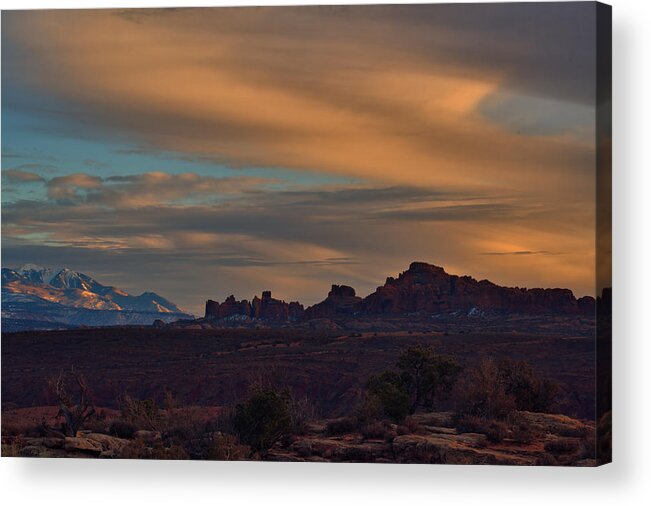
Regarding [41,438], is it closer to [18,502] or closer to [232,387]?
[18,502]

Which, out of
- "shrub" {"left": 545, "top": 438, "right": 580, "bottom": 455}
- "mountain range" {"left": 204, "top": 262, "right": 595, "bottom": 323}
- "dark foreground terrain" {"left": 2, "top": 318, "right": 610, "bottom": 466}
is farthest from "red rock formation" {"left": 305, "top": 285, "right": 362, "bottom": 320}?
"shrub" {"left": 545, "top": 438, "right": 580, "bottom": 455}

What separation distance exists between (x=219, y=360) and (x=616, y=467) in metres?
4.42

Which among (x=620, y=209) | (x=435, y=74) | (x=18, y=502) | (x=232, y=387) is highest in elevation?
(x=435, y=74)

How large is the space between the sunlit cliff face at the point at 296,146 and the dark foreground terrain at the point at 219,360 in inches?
21.6

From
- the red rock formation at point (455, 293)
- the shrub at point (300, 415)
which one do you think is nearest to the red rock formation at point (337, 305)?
the red rock formation at point (455, 293)

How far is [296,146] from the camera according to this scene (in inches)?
652

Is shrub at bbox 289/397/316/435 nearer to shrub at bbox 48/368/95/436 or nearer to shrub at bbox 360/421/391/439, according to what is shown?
shrub at bbox 360/421/391/439

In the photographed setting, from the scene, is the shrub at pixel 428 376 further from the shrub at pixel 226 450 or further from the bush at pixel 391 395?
the shrub at pixel 226 450

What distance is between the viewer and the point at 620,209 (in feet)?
51.7

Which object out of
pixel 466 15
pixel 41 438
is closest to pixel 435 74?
pixel 466 15

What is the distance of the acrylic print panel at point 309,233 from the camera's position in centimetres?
1593

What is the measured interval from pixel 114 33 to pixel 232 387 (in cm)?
406

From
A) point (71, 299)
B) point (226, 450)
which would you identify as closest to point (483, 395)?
point (226, 450)

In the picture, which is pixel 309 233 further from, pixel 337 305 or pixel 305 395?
pixel 305 395
